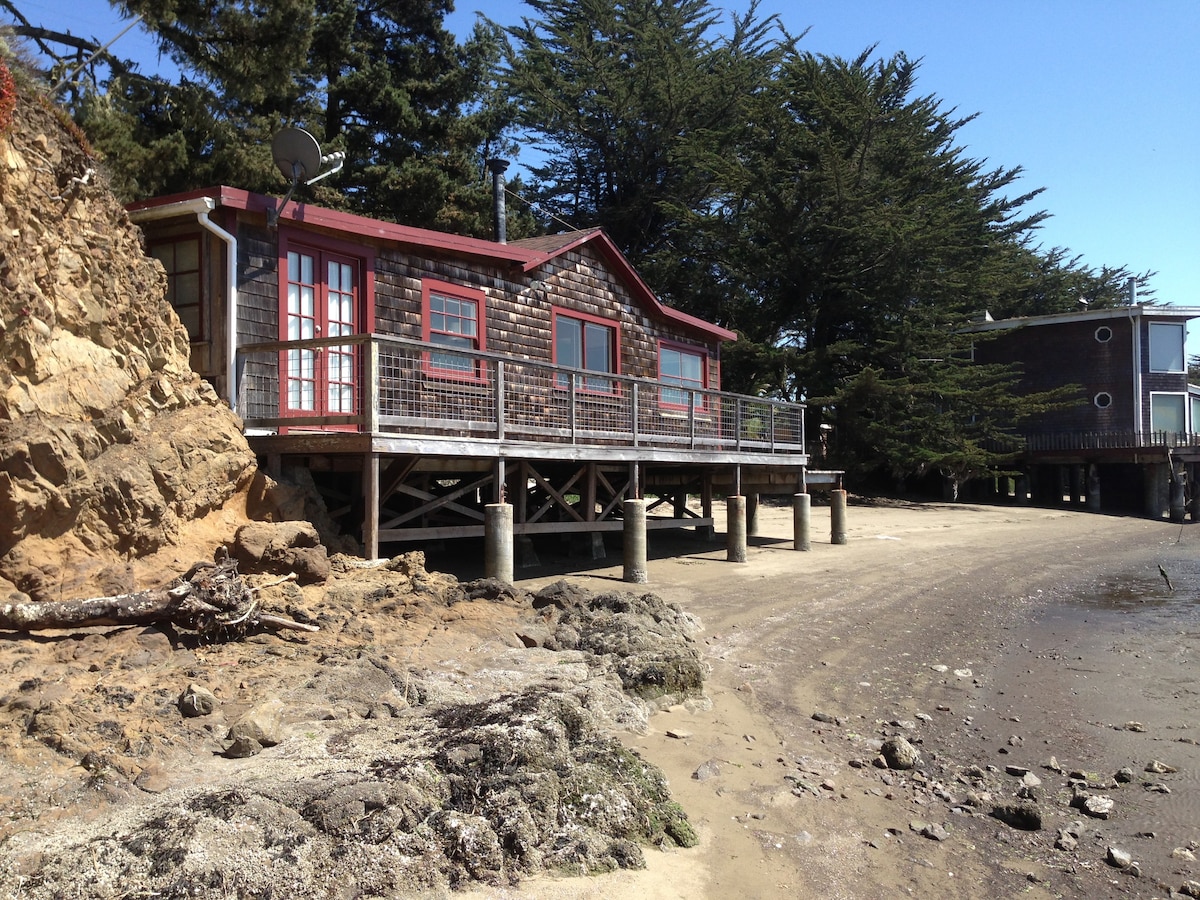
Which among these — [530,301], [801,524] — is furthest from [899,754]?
[801,524]

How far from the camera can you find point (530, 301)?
47.9 feet

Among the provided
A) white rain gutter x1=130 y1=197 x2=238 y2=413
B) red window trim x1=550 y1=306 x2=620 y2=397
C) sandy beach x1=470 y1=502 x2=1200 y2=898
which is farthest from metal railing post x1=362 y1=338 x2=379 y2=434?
red window trim x1=550 y1=306 x2=620 y2=397

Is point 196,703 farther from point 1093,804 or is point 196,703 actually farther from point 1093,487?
point 1093,487

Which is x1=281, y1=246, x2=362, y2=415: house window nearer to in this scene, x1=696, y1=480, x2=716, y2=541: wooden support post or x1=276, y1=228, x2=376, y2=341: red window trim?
x1=276, y1=228, x2=376, y2=341: red window trim

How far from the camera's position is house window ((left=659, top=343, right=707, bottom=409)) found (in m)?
17.7

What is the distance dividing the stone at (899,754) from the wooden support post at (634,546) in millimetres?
6210

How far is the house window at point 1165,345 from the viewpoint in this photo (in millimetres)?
35188

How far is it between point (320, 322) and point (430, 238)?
2.07 metres

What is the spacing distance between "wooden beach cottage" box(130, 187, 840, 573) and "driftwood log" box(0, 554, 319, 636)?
2.23 metres

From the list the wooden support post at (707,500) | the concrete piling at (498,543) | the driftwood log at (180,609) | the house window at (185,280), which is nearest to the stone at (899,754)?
the driftwood log at (180,609)

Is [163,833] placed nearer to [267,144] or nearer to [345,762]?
[345,762]

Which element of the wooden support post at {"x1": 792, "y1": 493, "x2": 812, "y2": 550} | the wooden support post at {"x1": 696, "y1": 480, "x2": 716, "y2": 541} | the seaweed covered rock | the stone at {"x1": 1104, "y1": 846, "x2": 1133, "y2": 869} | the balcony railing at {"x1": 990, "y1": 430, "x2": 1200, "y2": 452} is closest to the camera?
the stone at {"x1": 1104, "y1": 846, "x2": 1133, "y2": 869}

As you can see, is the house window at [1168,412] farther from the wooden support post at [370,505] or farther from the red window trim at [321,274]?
the wooden support post at [370,505]

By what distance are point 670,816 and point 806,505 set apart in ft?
43.6
